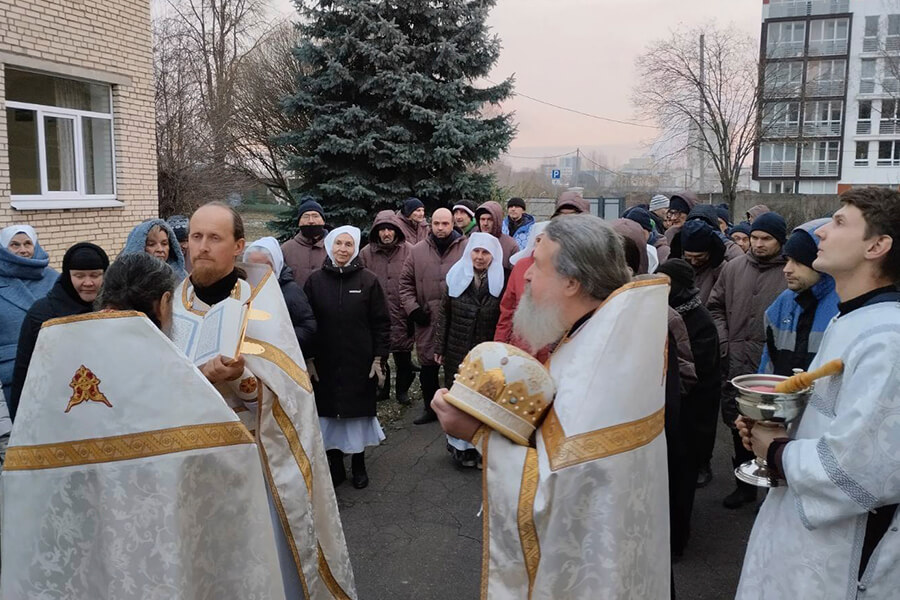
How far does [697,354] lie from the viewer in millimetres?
4914

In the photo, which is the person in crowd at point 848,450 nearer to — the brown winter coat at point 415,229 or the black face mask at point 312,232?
the black face mask at point 312,232

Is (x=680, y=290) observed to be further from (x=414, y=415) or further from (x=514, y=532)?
(x=414, y=415)

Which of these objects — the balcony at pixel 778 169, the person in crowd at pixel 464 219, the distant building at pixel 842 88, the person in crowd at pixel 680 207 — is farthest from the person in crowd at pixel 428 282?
the balcony at pixel 778 169

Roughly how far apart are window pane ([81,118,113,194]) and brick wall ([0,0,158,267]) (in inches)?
5.6

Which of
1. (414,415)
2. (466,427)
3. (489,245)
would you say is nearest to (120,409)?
(466,427)

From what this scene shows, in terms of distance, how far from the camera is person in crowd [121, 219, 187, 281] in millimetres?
4934

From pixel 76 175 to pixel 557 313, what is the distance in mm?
11645

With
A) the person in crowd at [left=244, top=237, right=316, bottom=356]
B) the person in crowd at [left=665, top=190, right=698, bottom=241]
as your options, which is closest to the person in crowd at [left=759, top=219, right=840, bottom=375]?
the person in crowd at [left=244, top=237, right=316, bottom=356]

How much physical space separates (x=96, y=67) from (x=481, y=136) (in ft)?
23.2

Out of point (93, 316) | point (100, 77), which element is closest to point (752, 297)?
point (93, 316)

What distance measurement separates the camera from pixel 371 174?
15.0 metres

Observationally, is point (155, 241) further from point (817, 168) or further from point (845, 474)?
point (817, 168)

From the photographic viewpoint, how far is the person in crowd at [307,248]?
303 inches

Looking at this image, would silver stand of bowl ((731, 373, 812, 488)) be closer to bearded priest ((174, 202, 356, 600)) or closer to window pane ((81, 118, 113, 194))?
bearded priest ((174, 202, 356, 600))
